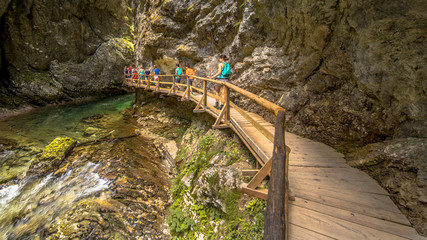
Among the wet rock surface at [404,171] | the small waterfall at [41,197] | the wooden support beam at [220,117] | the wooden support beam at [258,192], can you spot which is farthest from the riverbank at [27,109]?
the wet rock surface at [404,171]

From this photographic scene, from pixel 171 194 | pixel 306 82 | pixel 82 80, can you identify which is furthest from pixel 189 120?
pixel 82 80

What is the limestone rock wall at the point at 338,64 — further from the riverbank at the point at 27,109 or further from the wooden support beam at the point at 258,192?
the riverbank at the point at 27,109

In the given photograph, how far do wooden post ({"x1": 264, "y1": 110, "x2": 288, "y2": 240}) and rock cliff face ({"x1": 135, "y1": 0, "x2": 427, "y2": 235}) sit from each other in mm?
1793

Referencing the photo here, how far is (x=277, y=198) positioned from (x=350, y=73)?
396 cm

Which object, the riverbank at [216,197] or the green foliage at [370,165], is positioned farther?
the green foliage at [370,165]

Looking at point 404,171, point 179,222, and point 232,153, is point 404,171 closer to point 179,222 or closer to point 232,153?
point 232,153

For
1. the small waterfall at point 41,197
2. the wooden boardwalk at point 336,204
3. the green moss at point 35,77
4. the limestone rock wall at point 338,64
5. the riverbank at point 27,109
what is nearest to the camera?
the wooden boardwalk at point 336,204

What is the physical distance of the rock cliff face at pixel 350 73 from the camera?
109 inches

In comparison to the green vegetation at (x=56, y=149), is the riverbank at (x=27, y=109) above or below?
below

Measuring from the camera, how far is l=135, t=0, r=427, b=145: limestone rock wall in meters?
2.94

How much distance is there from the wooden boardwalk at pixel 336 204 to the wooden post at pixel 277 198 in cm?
58

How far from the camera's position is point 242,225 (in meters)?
2.96

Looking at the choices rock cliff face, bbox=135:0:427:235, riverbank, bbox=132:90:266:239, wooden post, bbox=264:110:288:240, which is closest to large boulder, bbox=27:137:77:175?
riverbank, bbox=132:90:266:239

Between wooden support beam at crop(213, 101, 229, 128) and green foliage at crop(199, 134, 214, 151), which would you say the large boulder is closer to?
green foliage at crop(199, 134, 214, 151)
